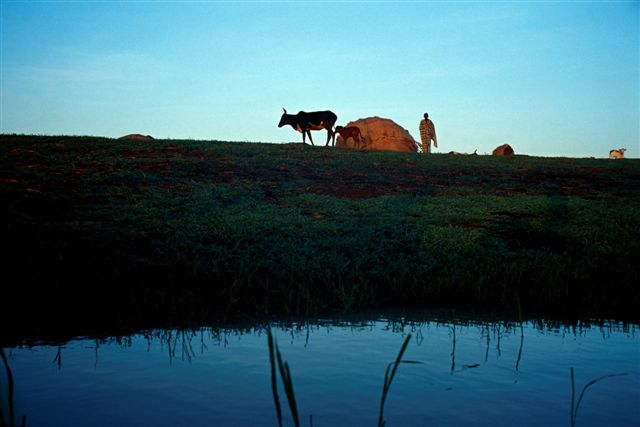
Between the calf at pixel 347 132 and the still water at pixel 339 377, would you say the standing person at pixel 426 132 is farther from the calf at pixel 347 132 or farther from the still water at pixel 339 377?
the still water at pixel 339 377

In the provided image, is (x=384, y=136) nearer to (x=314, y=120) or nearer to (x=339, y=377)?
(x=314, y=120)

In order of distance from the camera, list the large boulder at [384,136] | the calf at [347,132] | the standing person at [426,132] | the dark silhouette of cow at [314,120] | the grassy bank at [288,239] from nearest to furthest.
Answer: the grassy bank at [288,239]
the dark silhouette of cow at [314,120]
the standing person at [426,132]
the calf at [347,132]
the large boulder at [384,136]

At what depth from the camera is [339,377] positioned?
12.8ft

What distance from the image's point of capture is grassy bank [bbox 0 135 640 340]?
6082 millimetres

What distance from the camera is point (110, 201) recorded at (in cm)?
1035

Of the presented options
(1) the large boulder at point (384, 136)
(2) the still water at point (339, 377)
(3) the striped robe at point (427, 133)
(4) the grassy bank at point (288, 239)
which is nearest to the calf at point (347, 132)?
(1) the large boulder at point (384, 136)

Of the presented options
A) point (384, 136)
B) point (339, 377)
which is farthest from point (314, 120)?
point (339, 377)

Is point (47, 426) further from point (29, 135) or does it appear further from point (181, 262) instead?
point (29, 135)

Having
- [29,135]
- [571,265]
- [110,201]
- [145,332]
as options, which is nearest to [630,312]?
[571,265]

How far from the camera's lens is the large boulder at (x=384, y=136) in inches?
1687

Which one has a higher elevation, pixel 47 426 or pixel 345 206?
pixel 345 206

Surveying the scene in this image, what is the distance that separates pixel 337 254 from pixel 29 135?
14204 millimetres

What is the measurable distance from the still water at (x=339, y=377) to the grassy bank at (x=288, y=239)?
2.81 ft

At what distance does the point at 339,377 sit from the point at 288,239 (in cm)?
471
